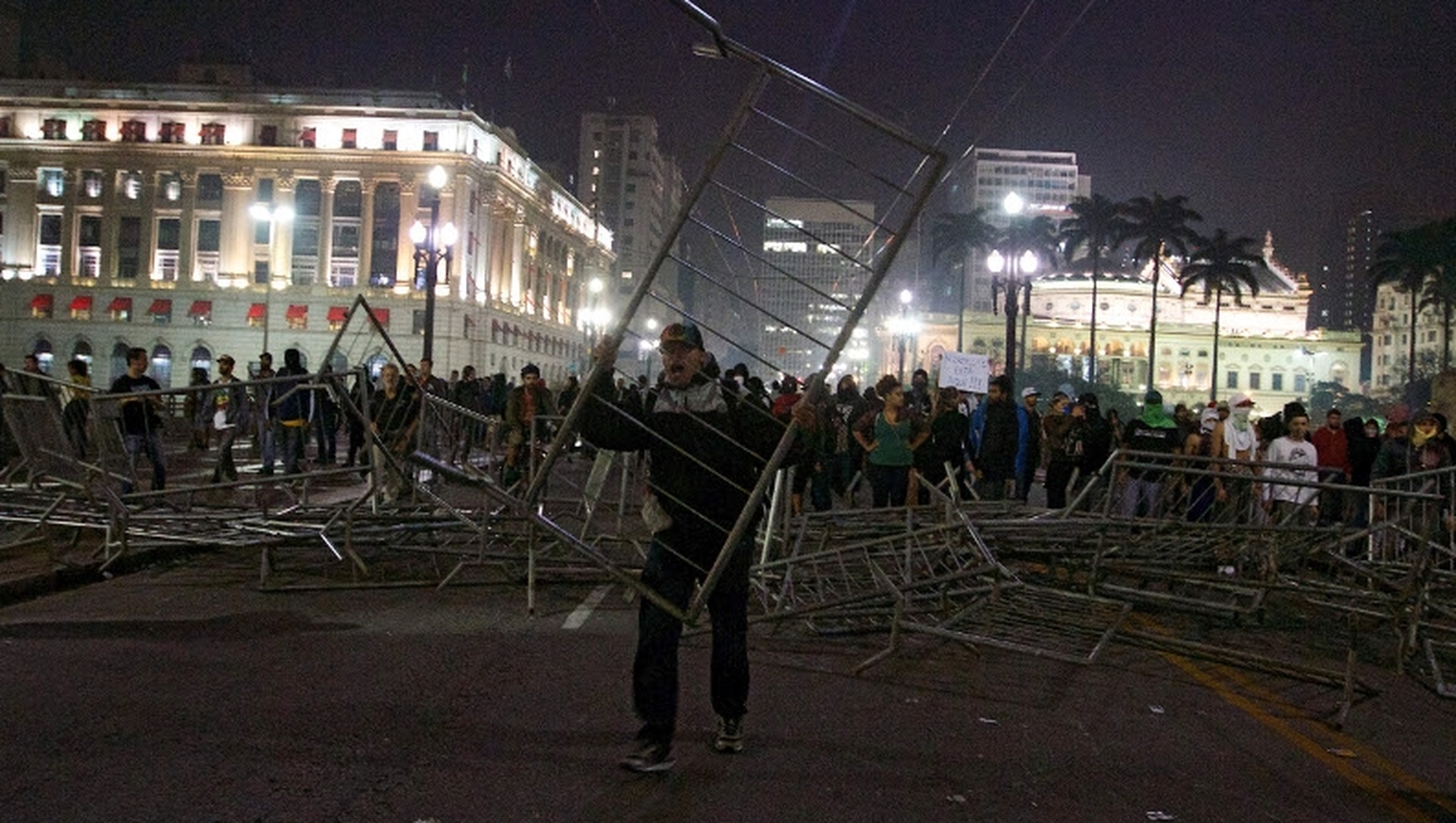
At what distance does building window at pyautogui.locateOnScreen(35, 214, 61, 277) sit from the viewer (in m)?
81.8

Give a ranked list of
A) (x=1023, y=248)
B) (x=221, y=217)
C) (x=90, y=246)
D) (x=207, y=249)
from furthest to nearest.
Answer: (x=207, y=249), (x=90, y=246), (x=221, y=217), (x=1023, y=248)

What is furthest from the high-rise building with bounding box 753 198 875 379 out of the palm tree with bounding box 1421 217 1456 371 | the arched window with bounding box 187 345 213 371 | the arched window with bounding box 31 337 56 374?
the arched window with bounding box 31 337 56 374

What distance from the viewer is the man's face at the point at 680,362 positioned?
4859 millimetres

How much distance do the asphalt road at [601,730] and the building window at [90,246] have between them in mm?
84812

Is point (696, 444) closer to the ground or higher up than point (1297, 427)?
closer to the ground

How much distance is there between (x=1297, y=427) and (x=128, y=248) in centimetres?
8538

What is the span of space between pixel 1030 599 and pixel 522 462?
21.5ft

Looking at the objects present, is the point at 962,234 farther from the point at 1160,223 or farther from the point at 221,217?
the point at 221,217

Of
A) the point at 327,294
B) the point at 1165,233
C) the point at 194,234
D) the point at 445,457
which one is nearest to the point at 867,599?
the point at 445,457

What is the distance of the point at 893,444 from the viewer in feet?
40.0

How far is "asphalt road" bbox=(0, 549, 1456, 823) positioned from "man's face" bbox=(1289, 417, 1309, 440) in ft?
16.6

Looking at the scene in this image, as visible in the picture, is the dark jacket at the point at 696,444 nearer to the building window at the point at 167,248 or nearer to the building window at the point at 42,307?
the building window at the point at 167,248

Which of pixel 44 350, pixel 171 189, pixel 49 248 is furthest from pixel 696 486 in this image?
pixel 49 248

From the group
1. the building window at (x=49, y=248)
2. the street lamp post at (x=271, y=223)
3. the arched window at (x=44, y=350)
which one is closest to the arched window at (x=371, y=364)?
the street lamp post at (x=271, y=223)
